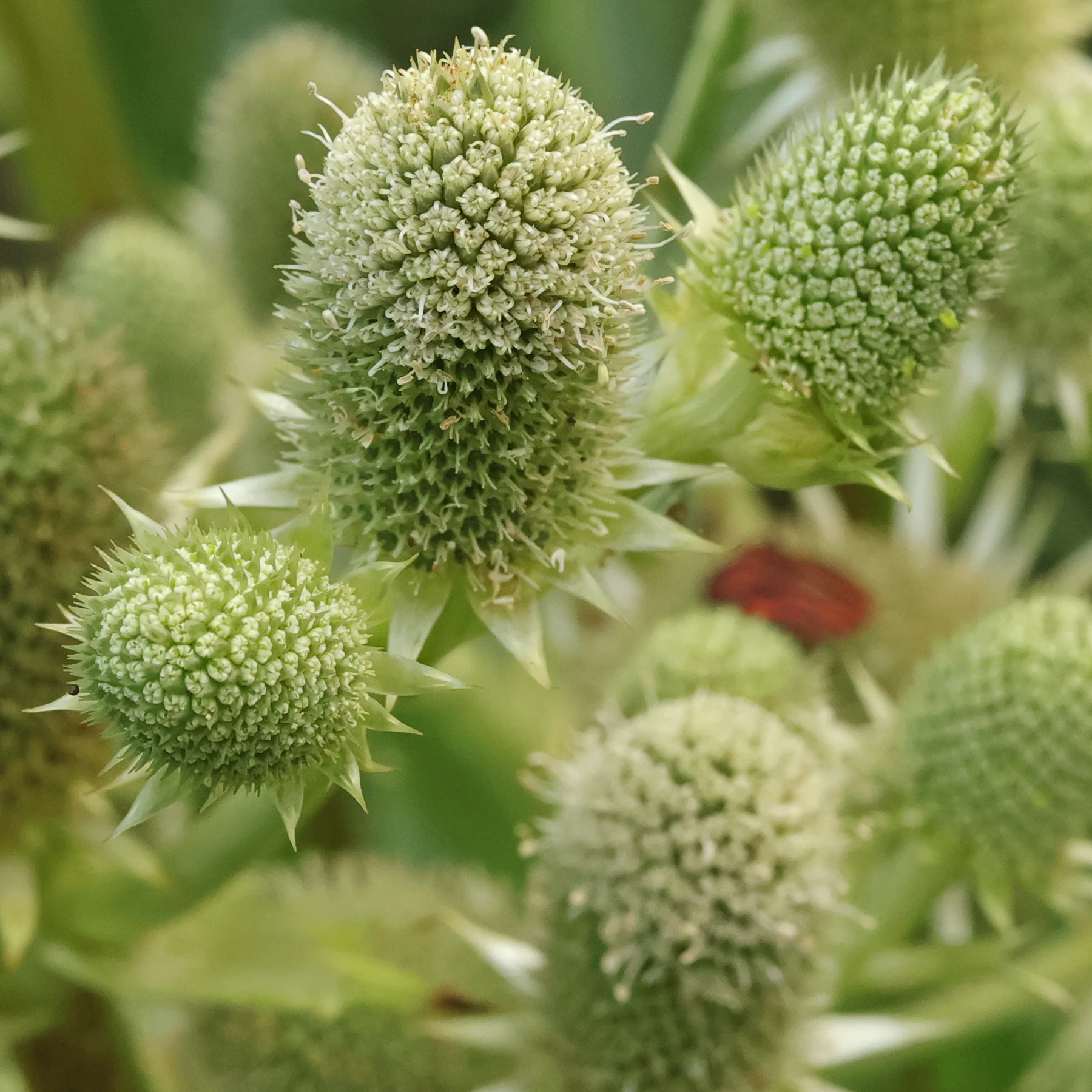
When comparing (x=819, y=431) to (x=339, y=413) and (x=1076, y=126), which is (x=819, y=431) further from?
(x=1076, y=126)

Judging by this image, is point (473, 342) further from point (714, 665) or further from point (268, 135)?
point (268, 135)

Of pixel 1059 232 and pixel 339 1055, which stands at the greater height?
pixel 1059 232

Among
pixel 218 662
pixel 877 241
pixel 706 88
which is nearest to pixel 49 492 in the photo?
pixel 218 662

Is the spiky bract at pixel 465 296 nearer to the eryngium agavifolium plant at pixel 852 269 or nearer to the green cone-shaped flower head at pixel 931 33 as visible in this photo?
the eryngium agavifolium plant at pixel 852 269

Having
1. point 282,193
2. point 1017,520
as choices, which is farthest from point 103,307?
point 1017,520

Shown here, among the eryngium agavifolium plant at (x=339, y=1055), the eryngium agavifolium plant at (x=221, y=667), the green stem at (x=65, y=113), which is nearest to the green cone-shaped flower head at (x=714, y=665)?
the eryngium agavifolium plant at (x=339, y=1055)

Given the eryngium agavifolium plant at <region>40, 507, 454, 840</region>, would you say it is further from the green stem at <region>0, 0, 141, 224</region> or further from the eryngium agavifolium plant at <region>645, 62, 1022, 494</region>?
the green stem at <region>0, 0, 141, 224</region>
